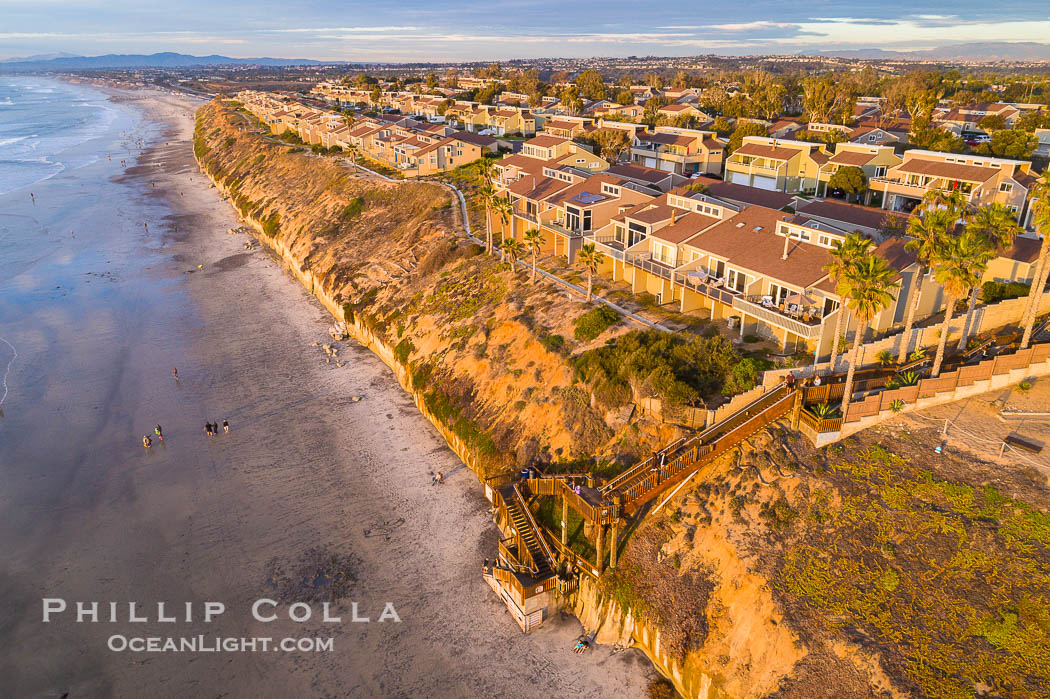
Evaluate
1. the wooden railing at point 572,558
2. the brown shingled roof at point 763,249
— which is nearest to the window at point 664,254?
the brown shingled roof at point 763,249

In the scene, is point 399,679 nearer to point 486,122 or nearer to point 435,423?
point 435,423

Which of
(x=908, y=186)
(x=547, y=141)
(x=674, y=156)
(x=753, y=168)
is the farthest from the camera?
(x=674, y=156)

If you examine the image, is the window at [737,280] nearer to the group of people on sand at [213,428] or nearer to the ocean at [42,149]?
the group of people on sand at [213,428]

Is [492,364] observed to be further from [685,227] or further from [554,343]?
[685,227]

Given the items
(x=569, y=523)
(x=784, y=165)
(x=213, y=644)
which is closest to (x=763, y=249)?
(x=569, y=523)

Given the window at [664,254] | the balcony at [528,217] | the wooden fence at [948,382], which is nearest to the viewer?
the wooden fence at [948,382]

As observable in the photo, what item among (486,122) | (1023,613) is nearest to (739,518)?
(1023,613)

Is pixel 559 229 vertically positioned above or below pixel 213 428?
above
